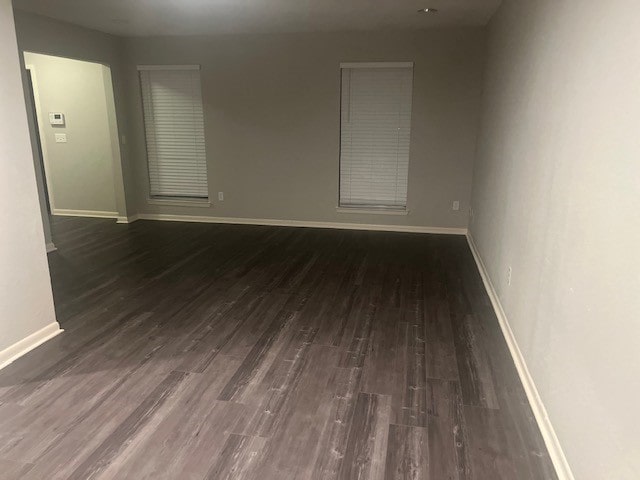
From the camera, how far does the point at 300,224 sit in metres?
6.28

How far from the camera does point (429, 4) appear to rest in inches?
163

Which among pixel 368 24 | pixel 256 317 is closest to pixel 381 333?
pixel 256 317

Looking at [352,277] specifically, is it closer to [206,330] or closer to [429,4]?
[206,330]

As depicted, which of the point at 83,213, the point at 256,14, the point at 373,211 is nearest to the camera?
the point at 256,14

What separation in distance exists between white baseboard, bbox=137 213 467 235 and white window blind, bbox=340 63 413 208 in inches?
11.1

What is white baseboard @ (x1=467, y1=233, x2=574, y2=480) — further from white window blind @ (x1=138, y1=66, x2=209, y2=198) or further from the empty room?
white window blind @ (x1=138, y1=66, x2=209, y2=198)

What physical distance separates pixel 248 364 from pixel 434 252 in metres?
2.91

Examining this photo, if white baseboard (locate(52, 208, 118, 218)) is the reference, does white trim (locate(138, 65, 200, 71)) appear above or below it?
above

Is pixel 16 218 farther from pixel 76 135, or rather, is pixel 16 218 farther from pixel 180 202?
pixel 76 135

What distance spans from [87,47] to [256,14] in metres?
2.23

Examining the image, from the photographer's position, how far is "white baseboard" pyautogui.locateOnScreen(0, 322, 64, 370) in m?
2.69

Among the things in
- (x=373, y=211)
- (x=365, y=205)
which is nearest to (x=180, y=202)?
(x=365, y=205)

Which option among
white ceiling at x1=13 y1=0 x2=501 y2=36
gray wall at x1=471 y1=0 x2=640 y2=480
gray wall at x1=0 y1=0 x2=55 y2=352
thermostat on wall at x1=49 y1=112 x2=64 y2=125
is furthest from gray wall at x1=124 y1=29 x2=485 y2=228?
gray wall at x1=0 y1=0 x2=55 y2=352

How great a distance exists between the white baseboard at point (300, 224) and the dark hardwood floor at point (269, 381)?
4.85 feet
